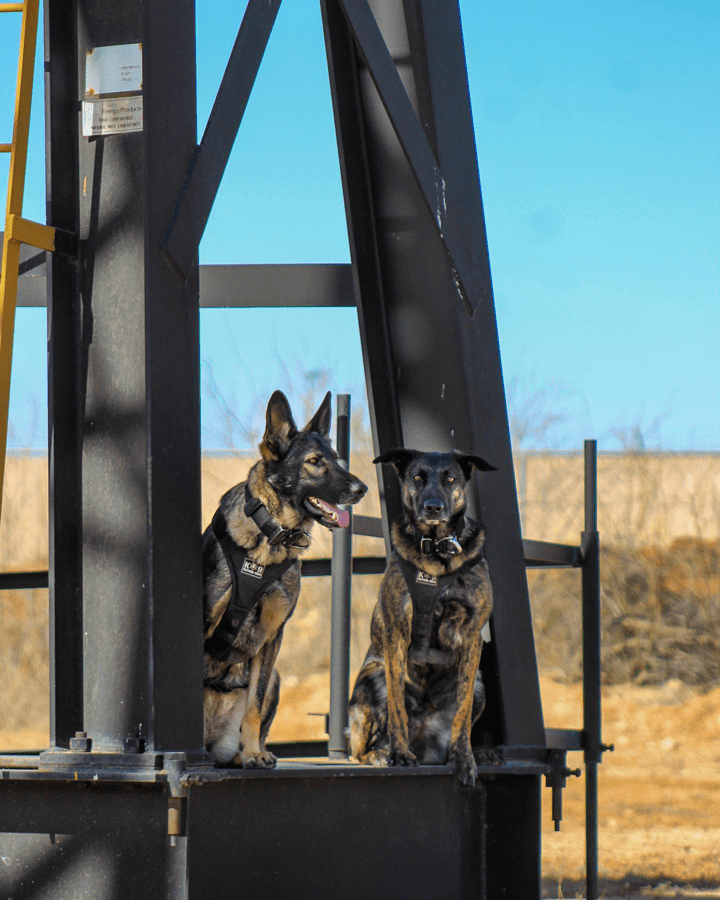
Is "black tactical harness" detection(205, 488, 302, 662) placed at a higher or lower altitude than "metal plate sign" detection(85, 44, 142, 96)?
lower

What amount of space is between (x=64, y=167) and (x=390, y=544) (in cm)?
244

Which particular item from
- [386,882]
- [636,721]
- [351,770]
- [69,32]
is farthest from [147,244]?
[636,721]

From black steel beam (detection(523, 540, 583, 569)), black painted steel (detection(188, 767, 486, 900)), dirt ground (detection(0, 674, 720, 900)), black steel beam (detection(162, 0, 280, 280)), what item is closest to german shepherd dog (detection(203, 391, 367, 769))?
black painted steel (detection(188, 767, 486, 900))

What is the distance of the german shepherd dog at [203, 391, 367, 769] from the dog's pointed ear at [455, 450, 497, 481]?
0.61 metres

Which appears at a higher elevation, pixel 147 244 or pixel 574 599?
pixel 147 244

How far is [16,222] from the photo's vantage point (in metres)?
4.20

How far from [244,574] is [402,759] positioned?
1082 mm

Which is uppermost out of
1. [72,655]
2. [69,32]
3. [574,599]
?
[69,32]

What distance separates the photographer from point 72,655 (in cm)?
431

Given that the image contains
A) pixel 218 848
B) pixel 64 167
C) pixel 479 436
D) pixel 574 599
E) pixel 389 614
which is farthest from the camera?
pixel 574 599

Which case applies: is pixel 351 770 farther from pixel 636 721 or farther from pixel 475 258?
pixel 636 721

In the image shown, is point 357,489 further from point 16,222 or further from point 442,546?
point 16,222

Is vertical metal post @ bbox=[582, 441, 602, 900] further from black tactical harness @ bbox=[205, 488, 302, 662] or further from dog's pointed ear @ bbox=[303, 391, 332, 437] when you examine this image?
black tactical harness @ bbox=[205, 488, 302, 662]

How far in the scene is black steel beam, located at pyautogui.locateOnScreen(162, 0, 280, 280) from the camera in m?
4.37
